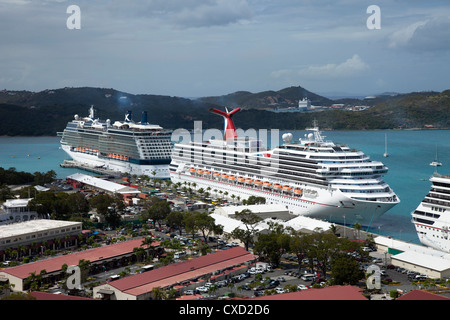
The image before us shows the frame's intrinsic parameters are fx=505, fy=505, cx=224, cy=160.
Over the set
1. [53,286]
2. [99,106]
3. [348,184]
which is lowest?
[53,286]

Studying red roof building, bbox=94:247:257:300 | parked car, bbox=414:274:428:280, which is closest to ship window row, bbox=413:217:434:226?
parked car, bbox=414:274:428:280

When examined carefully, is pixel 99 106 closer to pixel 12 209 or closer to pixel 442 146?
pixel 442 146

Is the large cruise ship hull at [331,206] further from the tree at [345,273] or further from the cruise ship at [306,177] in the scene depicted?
the tree at [345,273]

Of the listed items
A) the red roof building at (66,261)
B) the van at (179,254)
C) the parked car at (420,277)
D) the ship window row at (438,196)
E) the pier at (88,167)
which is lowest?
the parked car at (420,277)

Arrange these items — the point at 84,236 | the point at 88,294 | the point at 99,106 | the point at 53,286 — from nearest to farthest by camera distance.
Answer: the point at 88,294
the point at 53,286
the point at 84,236
the point at 99,106

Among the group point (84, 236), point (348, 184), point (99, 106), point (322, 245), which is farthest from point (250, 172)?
point (99, 106)

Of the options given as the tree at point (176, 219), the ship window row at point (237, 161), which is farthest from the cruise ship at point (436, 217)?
the tree at point (176, 219)

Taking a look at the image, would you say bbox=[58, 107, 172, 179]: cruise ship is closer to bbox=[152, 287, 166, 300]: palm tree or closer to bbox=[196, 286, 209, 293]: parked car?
bbox=[196, 286, 209, 293]: parked car

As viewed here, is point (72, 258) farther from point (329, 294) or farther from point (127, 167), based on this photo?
point (127, 167)
